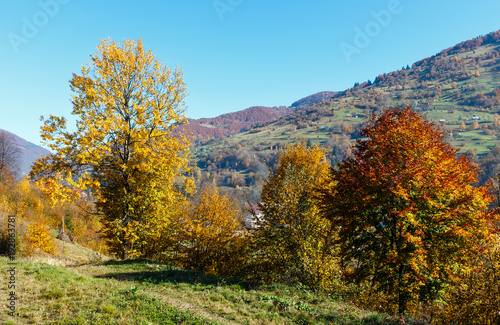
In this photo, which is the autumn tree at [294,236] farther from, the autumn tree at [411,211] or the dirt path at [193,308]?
the dirt path at [193,308]

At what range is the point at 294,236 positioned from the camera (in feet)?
57.2

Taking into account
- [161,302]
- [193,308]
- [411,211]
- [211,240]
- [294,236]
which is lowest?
[211,240]

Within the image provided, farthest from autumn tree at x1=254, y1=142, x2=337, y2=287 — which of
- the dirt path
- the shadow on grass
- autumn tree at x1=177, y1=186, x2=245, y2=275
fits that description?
the dirt path

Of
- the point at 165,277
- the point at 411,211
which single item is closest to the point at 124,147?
the point at 165,277

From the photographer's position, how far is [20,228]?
105 ft

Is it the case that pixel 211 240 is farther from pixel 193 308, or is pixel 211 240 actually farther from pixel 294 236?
pixel 193 308

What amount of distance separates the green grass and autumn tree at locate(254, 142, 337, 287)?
3.01 m

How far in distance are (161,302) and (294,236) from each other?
10.1 metres

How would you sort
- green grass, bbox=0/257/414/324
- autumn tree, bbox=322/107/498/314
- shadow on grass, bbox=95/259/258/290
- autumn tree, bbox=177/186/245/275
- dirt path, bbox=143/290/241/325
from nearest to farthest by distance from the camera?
1. green grass, bbox=0/257/414/324
2. dirt path, bbox=143/290/241/325
3. autumn tree, bbox=322/107/498/314
4. shadow on grass, bbox=95/259/258/290
5. autumn tree, bbox=177/186/245/275

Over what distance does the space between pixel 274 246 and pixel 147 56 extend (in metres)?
15.1

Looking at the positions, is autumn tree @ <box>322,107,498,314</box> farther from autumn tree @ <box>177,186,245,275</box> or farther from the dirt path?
autumn tree @ <box>177,186,245,275</box>

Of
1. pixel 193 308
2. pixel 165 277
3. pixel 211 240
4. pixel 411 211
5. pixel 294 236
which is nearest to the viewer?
pixel 193 308

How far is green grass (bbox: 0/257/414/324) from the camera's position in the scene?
26.8 ft

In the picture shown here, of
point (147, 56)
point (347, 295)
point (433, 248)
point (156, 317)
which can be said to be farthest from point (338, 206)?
point (147, 56)
